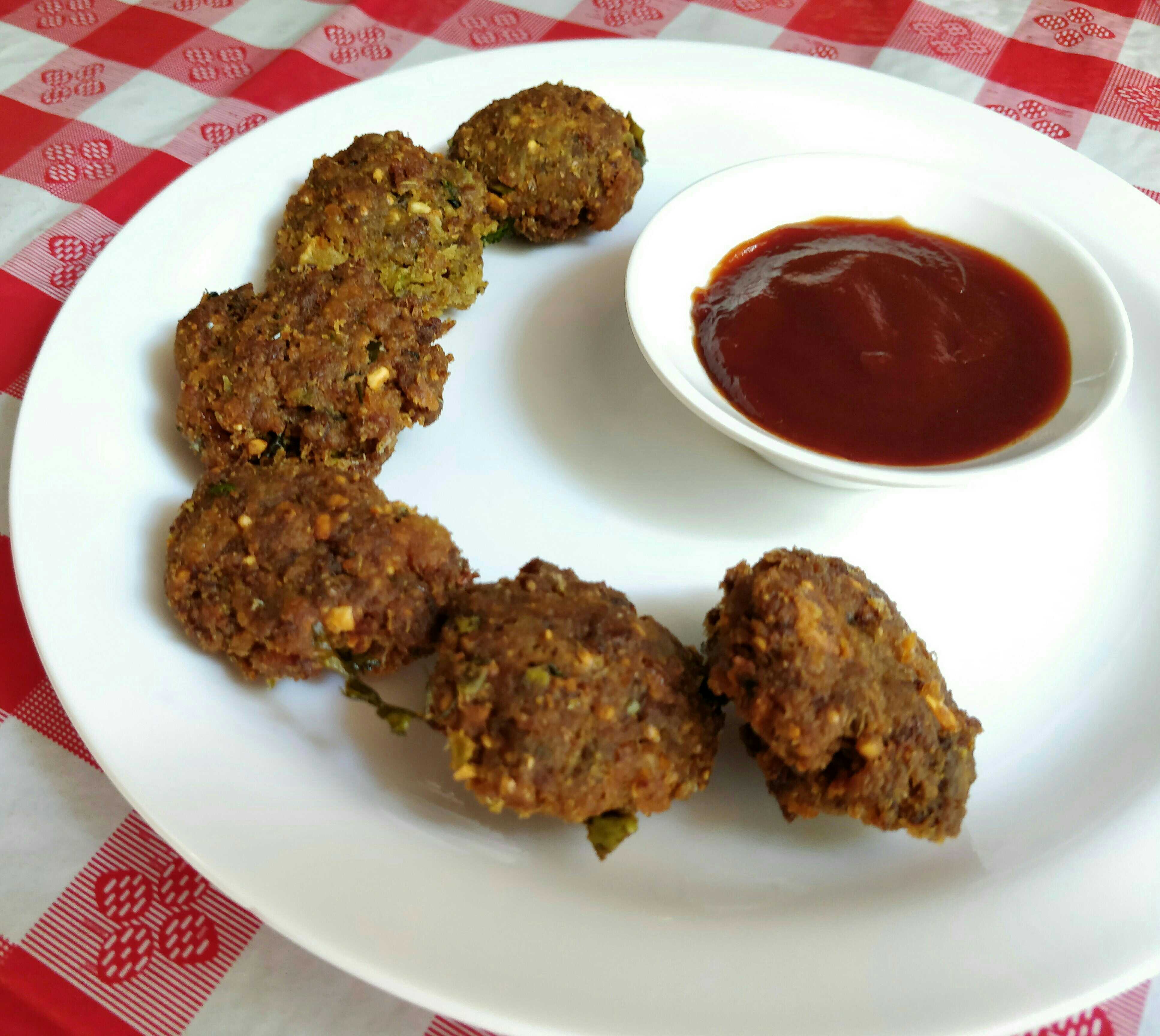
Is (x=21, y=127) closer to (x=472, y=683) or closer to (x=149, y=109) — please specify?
(x=149, y=109)

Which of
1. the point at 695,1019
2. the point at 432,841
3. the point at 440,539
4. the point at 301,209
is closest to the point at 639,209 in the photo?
the point at 301,209

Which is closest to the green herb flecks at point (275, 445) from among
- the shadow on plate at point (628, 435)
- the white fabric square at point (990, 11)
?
the shadow on plate at point (628, 435)

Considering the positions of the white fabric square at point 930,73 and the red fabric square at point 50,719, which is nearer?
the red fabric square at point 50,719

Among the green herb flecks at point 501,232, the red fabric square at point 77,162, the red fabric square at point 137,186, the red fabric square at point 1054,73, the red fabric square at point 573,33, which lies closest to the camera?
the green herb flecks at point 501,232

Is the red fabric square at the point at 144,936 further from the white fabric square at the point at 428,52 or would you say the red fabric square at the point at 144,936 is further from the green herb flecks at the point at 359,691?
the white fabric square at the point at 428,52


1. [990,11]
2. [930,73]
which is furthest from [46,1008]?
[990,11]

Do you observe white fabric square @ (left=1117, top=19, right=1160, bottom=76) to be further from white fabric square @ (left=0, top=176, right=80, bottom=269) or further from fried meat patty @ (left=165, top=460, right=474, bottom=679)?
white fabric square @ (left=0, top=176, right=80, bottom=269)

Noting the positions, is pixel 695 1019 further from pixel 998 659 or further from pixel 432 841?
pixel 998 659
